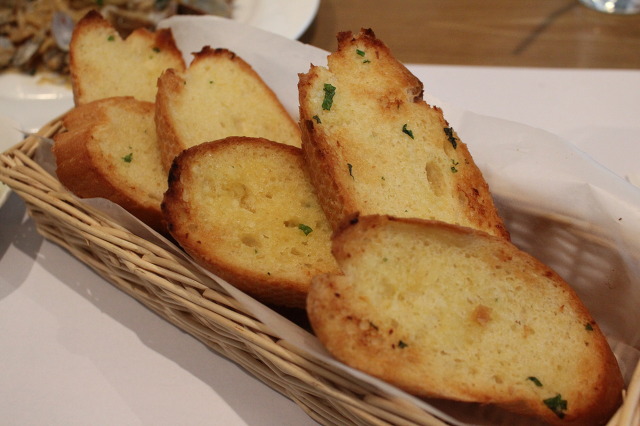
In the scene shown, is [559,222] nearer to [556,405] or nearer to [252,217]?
[556,405]

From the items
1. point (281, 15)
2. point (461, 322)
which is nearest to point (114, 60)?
point (281, 15)

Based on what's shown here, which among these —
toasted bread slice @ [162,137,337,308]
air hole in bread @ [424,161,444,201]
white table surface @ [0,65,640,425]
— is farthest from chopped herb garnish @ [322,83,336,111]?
white table surface @ [0,65,640,425]

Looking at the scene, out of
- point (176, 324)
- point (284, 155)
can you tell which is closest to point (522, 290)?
point (284, 155)

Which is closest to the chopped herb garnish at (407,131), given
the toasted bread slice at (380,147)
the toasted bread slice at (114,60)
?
the toasted bread slice at (380,147)

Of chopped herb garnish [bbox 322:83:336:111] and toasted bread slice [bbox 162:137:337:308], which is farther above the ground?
chopped herb garnish [bbox 322:83:336:111]

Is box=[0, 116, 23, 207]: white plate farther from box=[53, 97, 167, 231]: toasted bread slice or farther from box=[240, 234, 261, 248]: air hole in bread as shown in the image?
box=[240, 234, 261, 248]: air hole in bread

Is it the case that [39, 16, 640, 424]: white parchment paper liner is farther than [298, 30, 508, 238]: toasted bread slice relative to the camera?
No

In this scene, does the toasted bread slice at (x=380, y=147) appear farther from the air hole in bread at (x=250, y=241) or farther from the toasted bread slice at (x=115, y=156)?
the toasted bread slice at (x=115, y=156)
